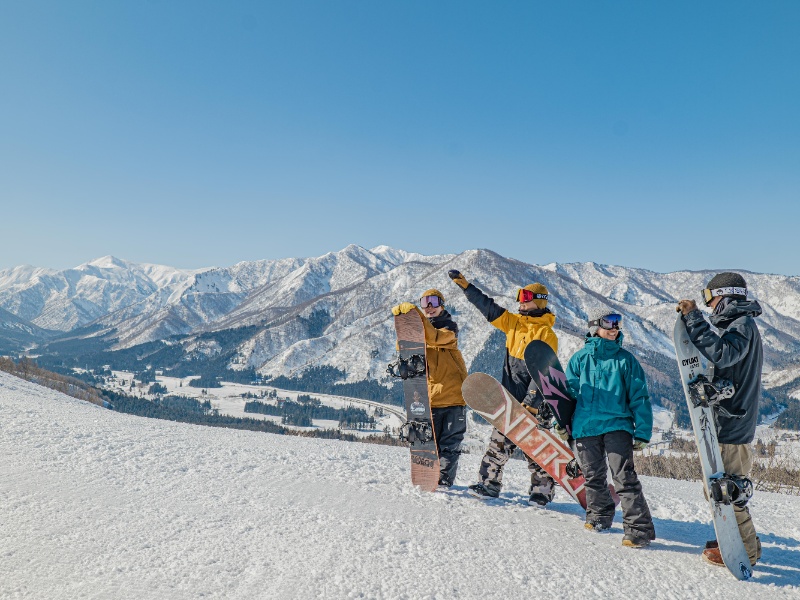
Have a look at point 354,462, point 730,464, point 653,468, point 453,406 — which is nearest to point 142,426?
point 354,462

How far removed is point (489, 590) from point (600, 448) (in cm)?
239

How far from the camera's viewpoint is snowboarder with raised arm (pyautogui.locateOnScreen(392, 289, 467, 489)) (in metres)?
7.36

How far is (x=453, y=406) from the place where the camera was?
7457 millimetres

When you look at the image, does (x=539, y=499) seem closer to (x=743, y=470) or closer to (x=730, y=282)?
(x=743, y=470)

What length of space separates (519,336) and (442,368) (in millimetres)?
1247

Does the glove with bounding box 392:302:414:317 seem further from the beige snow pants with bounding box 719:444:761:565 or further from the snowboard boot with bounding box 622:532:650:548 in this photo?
the beige snow pants with bounding box 719:444:761:565

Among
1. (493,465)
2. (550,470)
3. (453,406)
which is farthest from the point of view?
(453,406)

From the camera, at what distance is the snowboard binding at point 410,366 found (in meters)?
7.45

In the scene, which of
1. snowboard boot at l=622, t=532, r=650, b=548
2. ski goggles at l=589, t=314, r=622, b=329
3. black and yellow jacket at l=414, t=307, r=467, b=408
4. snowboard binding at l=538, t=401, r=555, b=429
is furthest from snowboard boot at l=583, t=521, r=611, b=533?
black and yellow jacket at l=414, t=307, r=467, b=408

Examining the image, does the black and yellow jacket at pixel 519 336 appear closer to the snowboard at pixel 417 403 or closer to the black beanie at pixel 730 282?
the snowboard at pixel 417 403

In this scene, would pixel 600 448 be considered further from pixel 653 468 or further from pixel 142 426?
pixel 653 468

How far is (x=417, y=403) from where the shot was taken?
734 centimetres

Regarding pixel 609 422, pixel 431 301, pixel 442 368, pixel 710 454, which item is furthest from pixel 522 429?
pixel 431 301

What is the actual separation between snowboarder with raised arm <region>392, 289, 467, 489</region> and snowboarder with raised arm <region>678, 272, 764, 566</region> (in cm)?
324
